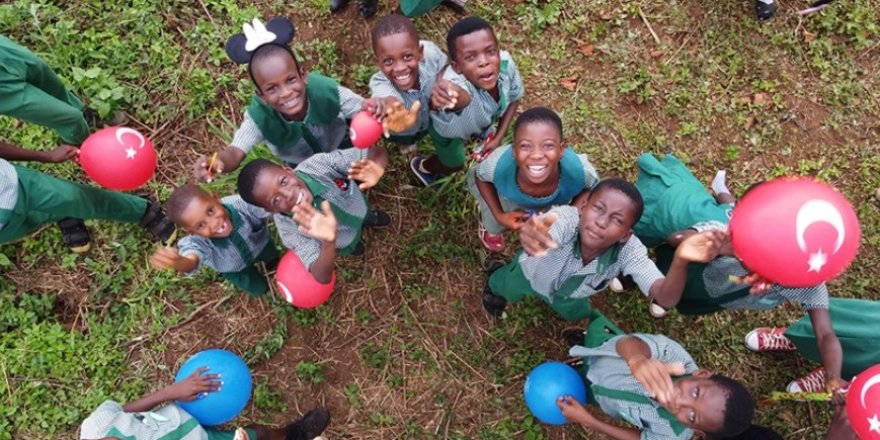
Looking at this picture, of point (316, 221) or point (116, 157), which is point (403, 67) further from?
point (116, 157)

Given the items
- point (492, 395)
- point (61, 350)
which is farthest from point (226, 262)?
point (492, 395)

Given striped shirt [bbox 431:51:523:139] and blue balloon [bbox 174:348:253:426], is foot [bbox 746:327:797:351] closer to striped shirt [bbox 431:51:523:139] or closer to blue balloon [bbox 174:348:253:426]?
striped shirt [bbox 431:51:523:139]

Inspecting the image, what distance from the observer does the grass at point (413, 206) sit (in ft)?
14.5

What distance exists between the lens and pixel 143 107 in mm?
4980

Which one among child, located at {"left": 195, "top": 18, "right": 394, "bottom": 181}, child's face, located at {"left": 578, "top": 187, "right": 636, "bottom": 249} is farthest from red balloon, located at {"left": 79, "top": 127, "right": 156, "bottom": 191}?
child's face, located at {"left": 578, "top": 187, "right": 636, "bottom": 249}

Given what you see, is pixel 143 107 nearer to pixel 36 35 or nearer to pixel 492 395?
pixel 36 35

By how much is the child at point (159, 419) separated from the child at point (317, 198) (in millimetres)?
911

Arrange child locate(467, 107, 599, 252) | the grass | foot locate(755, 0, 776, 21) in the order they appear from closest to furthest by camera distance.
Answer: child locate(467, 107, 599, 252), the grass, foot locate(755, 0, 776, 21)

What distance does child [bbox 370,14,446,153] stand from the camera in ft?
11.6

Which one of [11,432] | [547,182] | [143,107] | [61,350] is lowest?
[11,432]

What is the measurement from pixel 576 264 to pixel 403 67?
1466 mm

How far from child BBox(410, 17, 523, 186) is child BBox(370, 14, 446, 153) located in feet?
0.44

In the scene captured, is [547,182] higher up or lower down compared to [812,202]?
lower down

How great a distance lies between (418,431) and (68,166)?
325 cm
